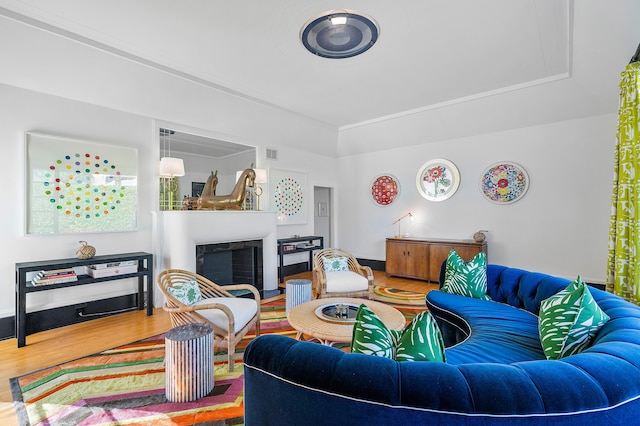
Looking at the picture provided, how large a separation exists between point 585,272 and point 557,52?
3317mm

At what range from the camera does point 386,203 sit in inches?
257

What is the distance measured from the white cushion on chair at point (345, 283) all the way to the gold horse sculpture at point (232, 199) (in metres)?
1.85

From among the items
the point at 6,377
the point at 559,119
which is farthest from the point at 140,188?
the point at 559,119

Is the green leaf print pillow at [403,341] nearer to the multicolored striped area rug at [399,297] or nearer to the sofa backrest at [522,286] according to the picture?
the sofa backrest at [522,286]

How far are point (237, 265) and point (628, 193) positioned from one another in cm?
503

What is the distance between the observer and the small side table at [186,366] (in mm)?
2008

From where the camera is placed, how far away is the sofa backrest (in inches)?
91.2

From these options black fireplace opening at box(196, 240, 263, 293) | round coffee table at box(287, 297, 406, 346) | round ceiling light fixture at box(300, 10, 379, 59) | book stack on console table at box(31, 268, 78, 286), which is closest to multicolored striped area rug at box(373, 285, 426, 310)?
round coffee table at box(287, 297, 406, 346)

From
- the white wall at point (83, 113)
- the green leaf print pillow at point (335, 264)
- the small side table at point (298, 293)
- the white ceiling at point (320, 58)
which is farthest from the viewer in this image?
the green leaf print pillow at point (335, 264)

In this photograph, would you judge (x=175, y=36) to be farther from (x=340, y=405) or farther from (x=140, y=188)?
(x=340, y=405)

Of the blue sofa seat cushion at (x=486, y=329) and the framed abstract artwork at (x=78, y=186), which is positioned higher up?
the framed abstract artwork at (x=78, y=186)

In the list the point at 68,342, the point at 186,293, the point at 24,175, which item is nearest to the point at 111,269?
the point at 68,342

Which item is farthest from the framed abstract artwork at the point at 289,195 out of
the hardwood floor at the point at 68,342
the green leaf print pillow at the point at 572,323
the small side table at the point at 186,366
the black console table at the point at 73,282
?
the green leaf print pillow at the point at 572,323

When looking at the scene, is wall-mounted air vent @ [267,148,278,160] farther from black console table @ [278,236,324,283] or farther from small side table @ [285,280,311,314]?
small side table @ [285,280,311,314]
